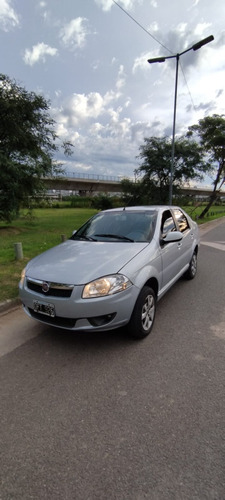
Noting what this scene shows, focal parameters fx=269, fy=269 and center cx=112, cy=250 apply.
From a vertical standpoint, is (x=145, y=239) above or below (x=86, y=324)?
above

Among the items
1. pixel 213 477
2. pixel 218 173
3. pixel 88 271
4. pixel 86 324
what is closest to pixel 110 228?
pixel 88 271

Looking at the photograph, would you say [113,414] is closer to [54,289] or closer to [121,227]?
[54,289]

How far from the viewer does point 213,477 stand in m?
1.67

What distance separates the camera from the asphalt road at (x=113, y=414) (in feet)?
5.44

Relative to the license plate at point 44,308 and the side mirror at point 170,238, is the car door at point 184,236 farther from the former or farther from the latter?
the license plate at point 44,308

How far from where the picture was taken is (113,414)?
2182mm

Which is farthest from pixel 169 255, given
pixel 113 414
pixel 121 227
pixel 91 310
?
pixel 113 414

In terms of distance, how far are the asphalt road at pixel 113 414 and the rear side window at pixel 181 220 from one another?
1909 mm

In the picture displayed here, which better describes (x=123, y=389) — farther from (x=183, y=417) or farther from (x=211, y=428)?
(x=211, y=428)

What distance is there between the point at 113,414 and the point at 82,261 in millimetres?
1591

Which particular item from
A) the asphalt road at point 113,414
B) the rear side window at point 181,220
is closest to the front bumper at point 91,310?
the asphalt road at point 113,414

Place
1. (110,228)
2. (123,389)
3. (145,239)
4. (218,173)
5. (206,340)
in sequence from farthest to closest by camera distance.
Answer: (218,173) → (110,228) → (145,239) → (206,340) → (123,389)

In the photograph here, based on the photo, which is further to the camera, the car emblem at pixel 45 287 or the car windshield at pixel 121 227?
the car windshield at pixel 121 227

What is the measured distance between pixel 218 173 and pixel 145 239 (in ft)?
70.4
